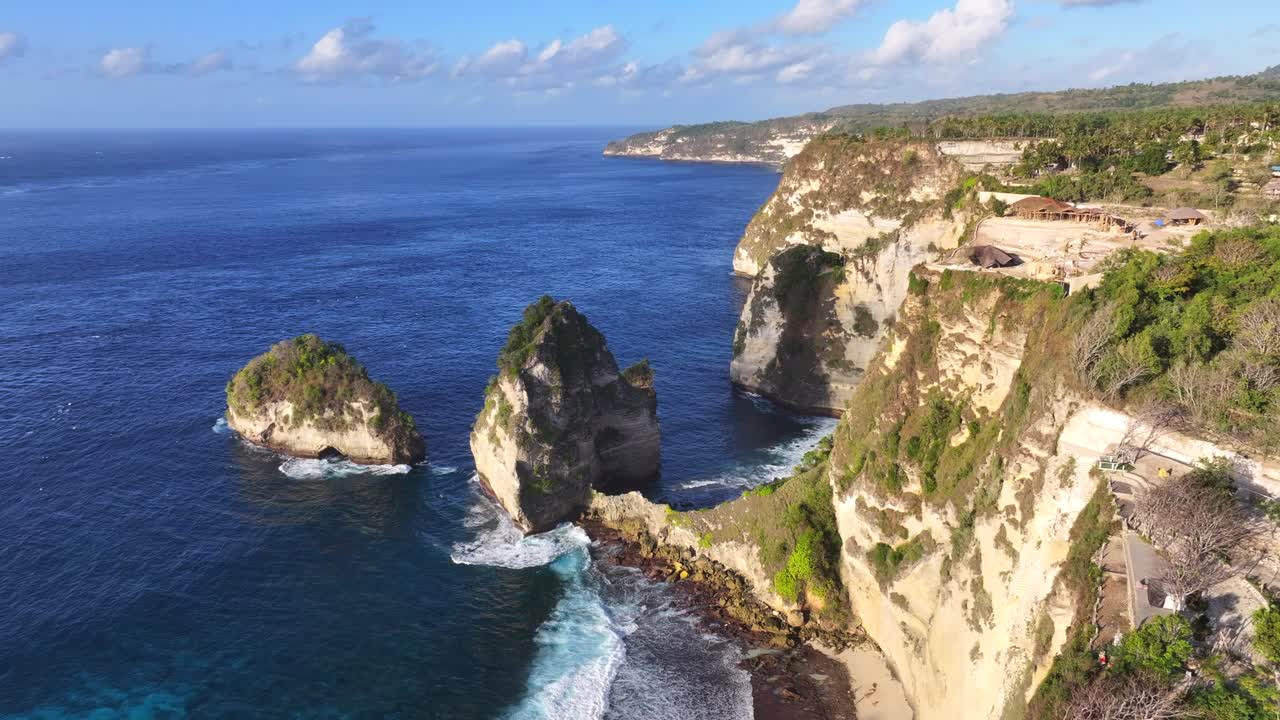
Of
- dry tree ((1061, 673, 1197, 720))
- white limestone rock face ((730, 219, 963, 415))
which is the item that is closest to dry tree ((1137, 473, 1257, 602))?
dry tree ((1061, 673, 1197, 720))

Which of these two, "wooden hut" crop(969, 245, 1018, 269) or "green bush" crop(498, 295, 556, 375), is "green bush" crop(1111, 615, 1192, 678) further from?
"green bush" crop(498, 295, 556, 375)

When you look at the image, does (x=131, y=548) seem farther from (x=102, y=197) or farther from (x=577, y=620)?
(x=102, y=197)

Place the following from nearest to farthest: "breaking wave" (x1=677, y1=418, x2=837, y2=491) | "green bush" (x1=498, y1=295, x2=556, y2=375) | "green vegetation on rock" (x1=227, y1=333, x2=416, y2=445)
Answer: "green bush" (x1=498, y1=295, x2=556, y2=375)
"breaking wave" (x1=677, y1=418, x2=837, y2=491)
"green vegetation on rock" (x1=227, y1=333, x2=416, y2=445)

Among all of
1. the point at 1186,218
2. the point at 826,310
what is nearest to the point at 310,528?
Result: the point at 826,310

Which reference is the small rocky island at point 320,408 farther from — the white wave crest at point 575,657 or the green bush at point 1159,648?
the green bush at point 1159,648

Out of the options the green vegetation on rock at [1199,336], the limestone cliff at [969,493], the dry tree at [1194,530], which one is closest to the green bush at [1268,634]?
the dry tree at [1194,530]

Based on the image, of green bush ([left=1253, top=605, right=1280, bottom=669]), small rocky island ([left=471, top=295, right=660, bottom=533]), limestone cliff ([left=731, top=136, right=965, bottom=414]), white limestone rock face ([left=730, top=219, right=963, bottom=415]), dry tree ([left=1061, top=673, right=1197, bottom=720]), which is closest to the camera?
dry tree ([left=1061, top=673, right=1197, bottom=720])

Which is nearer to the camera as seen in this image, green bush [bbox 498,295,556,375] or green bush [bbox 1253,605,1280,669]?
green bush [bbox 1253,605,1280,669]
